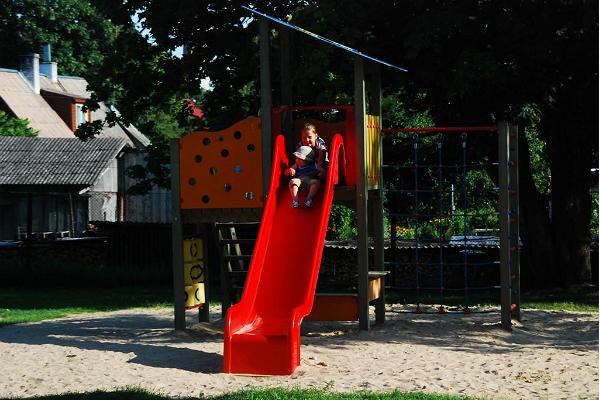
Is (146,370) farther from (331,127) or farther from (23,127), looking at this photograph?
(23,127)

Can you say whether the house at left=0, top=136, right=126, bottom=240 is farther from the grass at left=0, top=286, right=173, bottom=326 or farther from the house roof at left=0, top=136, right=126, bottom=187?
the grass at left=0, top=286, right=173, bottom=326

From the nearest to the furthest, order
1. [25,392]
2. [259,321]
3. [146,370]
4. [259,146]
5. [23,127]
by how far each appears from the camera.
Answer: [25,392] → [146,370] → [259,321] → [259,146] → [23,127]

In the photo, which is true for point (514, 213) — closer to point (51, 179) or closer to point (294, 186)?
point (294, 186)

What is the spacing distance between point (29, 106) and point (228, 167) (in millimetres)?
32278

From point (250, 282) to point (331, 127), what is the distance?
2.76 m

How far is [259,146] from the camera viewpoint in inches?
456

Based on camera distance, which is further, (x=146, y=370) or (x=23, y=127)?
(x=23, y=127)

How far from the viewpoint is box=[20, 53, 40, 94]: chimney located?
140 ft

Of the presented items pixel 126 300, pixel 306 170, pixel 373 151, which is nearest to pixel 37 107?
pixel 126 300

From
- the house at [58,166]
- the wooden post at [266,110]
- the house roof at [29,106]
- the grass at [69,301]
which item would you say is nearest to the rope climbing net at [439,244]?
the grass at [69,301]

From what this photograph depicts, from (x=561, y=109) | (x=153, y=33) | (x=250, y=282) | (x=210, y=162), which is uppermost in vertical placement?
(x=153, y=33)

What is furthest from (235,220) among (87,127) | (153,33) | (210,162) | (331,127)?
(87,127)

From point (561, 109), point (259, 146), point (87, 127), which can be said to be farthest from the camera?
point (87, 127)

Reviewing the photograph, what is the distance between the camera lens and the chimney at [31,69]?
4275 cm
